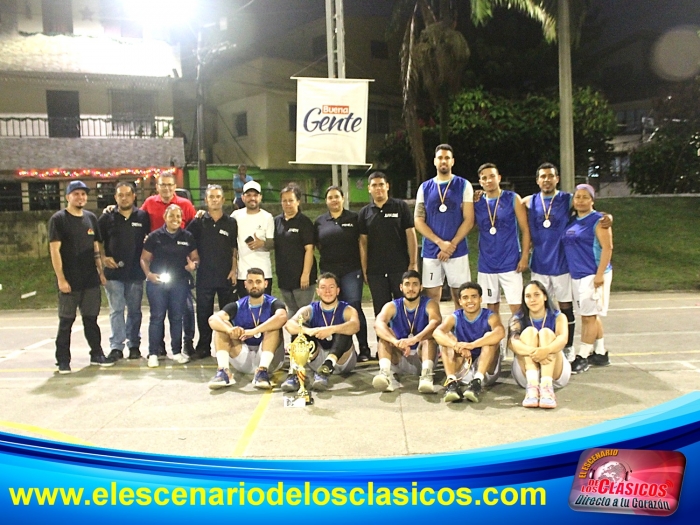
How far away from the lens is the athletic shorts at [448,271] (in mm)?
6652

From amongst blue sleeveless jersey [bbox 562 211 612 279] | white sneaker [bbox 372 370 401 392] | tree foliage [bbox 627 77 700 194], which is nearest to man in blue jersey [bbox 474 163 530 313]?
blue sleeveless jersey [bbox 562 211 612 279]

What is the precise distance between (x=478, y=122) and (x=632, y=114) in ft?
51.3

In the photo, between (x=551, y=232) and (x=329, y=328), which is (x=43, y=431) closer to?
(x=329, y=328)

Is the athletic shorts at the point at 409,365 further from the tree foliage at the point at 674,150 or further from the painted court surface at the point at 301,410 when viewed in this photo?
the tree foliage at the point at 674,150

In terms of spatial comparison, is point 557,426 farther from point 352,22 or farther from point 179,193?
point 352,22

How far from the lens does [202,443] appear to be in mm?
4738

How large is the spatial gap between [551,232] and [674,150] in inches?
727

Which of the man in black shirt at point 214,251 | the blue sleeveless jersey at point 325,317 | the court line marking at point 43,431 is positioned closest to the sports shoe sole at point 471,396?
the blue sleeveless jersey at point 325,317

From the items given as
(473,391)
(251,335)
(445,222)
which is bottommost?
(473,391)

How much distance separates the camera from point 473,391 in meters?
5.50

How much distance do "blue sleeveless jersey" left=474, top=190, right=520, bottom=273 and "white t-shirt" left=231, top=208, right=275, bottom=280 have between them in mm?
2313

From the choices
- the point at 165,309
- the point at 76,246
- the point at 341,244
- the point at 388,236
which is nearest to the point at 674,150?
the point at 388,236

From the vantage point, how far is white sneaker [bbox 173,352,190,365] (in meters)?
7.29

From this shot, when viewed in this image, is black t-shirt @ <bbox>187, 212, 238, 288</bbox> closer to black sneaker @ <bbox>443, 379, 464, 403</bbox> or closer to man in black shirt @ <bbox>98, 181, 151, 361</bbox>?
man in black shirt @ <bbox>98, 181, 151, 361</bbox>
